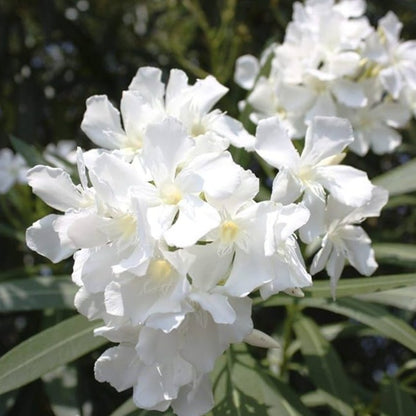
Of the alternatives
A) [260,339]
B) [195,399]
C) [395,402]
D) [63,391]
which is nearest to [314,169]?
[260,339]

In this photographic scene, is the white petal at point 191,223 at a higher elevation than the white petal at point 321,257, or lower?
higher

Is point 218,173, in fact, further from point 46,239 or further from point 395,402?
point 395,402

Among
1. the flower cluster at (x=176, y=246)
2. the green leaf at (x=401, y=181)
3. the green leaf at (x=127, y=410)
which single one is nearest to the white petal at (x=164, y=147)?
the flower cluster at (x=176, y=246)

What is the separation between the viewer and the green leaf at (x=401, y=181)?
158 centimetres

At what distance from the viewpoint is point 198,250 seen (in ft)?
2.79

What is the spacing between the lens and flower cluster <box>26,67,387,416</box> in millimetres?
830

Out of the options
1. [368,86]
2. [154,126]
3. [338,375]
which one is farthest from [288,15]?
[154,126]

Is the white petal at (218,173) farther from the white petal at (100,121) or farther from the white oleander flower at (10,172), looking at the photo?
the white oleander flower at (10,172)

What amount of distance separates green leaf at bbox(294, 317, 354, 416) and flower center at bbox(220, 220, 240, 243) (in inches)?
22.4

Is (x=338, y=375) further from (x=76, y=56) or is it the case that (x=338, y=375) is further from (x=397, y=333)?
(x=76, y=56)

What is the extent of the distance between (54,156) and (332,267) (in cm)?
85

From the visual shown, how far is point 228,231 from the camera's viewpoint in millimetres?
868

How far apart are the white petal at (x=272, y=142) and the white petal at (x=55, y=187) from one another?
9.8 inches

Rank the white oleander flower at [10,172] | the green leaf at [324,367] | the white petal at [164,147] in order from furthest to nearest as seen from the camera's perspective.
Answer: the white oleander flower at [10,172]
the green leaf at [324,367]
the white petal at [164,147]
